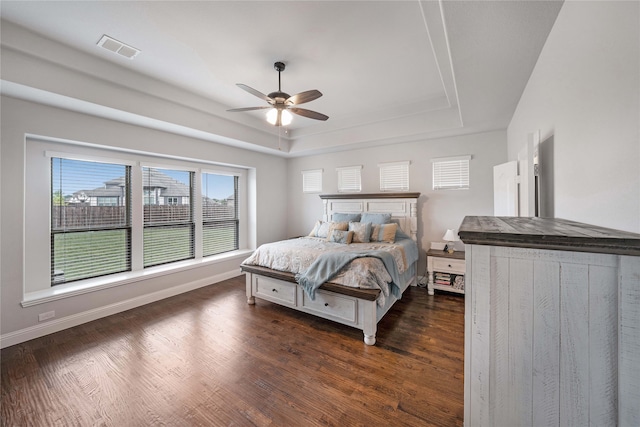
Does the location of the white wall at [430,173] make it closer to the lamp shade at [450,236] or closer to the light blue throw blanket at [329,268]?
the lamp shade at [450,236]

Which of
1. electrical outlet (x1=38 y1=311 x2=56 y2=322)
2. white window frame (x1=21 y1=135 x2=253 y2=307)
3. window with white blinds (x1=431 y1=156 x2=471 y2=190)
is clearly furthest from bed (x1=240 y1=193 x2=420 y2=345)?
electrical outlet (x1=38 y1=311 x2=56 y2=322)

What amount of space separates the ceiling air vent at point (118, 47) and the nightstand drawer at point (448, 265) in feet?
14.9

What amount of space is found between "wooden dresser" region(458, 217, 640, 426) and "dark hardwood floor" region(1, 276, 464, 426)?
3.65 ft

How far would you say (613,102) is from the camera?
3.24ft

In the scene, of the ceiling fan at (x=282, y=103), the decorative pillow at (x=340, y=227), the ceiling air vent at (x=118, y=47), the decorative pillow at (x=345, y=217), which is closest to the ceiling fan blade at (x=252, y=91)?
the ceiling fan at (x=282, y=103)

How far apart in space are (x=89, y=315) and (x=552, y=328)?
4353 mm

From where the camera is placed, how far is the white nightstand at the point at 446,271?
362cm

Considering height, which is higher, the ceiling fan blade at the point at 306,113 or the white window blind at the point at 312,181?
the ceiling fan blade at the point at 306,113

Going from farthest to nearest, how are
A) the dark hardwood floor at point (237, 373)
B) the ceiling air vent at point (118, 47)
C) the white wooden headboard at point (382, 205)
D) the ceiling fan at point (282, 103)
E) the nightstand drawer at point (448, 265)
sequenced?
1. the white wooden headboard at point (382, 205)
2. the nightstand drawer at point (448, 265)
3. the ceiling fan at point (282, 103)
4. the ceiling air vent at point (118, 47)
5. the dark hardwood floor at point (237, 373)

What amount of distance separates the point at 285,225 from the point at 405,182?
3.02m

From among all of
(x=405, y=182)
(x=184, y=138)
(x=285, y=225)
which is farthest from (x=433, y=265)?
(x=184, y=138)

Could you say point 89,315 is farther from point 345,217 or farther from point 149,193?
point 345,217

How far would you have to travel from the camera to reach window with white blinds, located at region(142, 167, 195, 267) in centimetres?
384

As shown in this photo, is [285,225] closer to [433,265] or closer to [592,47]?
[433,265]
